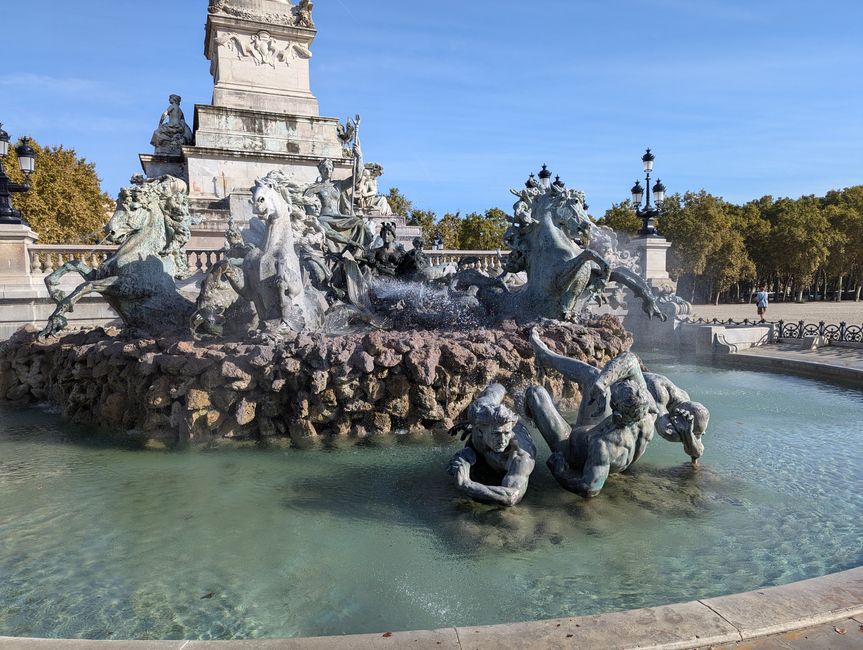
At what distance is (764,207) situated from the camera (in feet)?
161

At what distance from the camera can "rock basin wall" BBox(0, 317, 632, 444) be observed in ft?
19.9

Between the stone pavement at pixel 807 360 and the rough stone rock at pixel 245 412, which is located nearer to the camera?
the rough stone rock at pixel 245 412

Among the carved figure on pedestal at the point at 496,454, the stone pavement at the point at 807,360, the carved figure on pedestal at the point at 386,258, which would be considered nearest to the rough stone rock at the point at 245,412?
the carved figure on pedestal at the point at 496,454

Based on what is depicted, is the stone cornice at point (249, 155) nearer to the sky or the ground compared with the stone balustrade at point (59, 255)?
nearer to the sky

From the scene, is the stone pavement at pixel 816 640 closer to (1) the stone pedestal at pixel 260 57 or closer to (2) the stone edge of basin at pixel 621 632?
(2) the stone edge of basin at pixel 621 632

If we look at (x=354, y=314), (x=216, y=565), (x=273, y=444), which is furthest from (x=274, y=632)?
(x=354, y=314)

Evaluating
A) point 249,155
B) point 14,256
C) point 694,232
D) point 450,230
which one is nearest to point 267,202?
point 14,256

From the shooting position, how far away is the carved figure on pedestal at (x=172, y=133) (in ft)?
62.5

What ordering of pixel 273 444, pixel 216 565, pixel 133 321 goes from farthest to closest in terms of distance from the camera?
pixel 133 321, pixel 273 444, pixel 216 565

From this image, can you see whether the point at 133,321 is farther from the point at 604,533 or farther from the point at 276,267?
the point at 604,533

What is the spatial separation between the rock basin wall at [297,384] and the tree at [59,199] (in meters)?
→ 24.1

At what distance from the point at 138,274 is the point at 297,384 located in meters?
3.34

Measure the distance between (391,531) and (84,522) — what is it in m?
2.19

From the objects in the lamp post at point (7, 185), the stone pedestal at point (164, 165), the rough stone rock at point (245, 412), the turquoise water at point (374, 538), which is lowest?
the turquoise water at point (374, 538)
